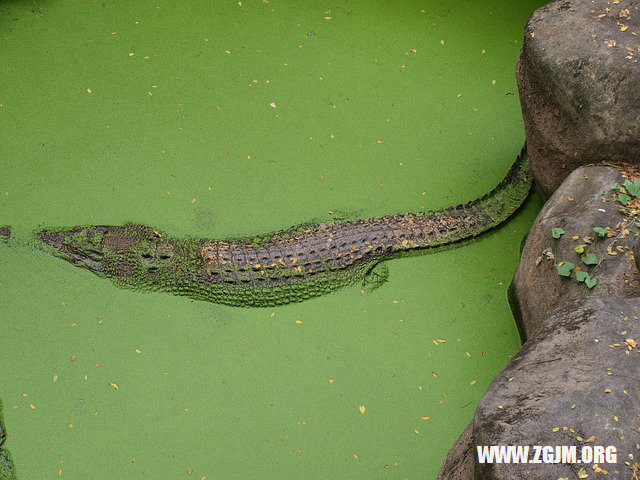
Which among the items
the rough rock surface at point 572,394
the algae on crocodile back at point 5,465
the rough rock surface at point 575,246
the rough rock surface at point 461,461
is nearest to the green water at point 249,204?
the algae on crocodile back at point 5,465

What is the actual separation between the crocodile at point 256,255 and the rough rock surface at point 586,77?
564 mm

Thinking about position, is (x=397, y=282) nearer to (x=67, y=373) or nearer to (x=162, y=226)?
(x=162, y=226)

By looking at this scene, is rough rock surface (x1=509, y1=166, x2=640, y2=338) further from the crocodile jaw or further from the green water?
the crocodile jaw

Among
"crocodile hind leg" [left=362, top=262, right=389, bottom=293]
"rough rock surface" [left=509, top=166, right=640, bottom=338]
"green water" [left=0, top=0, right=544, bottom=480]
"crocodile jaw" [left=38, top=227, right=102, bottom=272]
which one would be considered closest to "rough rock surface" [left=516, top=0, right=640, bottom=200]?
"rough rock surface" [left=509, top=166, right=640, bottom=338]

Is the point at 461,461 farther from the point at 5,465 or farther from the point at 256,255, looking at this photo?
the point at 5,465

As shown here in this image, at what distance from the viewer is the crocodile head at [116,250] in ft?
10.1

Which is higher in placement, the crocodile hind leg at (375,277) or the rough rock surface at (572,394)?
the crocodile hind leg at (375,277)

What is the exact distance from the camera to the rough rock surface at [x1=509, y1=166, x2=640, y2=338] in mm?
2482

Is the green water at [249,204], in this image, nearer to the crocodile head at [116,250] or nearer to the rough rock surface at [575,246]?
the crocodile head at [116,250]

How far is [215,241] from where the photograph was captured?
10.2 ft

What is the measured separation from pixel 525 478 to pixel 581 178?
1.34 m

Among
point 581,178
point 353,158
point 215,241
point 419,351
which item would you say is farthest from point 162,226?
point 581,178

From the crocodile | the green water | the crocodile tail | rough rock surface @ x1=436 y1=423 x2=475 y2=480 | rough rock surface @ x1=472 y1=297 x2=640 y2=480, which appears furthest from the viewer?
the crocodile tail

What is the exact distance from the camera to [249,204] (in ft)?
10.6
